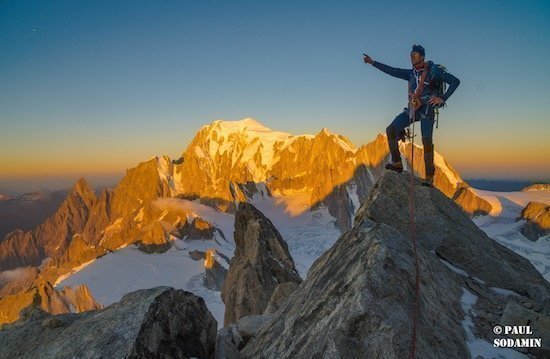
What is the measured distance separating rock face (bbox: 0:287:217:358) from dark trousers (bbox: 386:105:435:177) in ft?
28.0

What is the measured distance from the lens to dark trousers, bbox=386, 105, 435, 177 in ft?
44.1

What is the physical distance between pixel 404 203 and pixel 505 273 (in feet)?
11.6

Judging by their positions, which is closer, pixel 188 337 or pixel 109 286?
pixel 188 337

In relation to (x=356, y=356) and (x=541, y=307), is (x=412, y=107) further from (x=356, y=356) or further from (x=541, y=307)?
(x=356, y=356)

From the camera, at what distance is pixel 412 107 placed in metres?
13.4

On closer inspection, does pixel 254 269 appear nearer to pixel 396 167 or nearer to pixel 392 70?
pixel 396 167

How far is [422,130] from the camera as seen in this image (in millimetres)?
13711

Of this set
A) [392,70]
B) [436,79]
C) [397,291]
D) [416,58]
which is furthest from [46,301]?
[397,291]

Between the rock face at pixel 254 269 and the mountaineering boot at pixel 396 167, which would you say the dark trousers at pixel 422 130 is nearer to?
the mountaineering boot at pixel 396 167

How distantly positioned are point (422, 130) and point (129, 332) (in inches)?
420

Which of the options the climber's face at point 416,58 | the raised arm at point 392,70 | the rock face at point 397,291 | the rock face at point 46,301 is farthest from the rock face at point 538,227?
the climber's face at point 416,58

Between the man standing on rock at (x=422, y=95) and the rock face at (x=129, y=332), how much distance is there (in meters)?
8.59

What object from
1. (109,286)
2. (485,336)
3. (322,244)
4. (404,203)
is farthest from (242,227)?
(322,244)

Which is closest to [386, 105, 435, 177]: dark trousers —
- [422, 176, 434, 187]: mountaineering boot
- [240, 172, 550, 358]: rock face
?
[422, 176, 434, 187]: mountaineering boot
